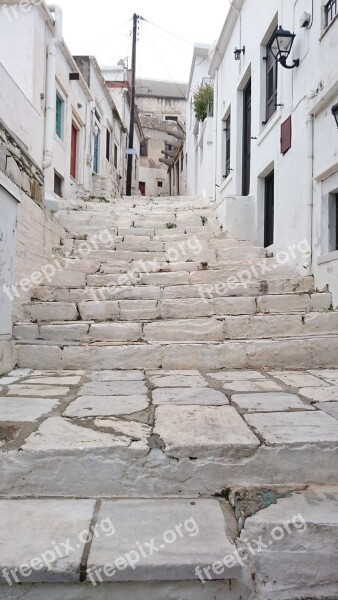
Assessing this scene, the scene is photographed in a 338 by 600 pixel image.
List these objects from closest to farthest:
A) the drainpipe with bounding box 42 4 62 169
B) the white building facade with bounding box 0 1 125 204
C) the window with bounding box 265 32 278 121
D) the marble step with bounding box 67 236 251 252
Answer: the marble step with bounding box 67 236 251 252 → the window with bounding box 265 32 278 121 → the white building facade with bounding box 0 1 125 204 → the drainpipe with bounding box 42 4 62 169

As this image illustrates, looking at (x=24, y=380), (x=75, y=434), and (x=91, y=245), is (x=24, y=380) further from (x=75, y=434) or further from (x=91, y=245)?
(x=91, y=245)

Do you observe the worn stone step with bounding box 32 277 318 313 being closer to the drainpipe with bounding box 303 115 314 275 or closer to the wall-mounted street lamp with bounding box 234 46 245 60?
the drainpipe with bounding box 303 115 314 275

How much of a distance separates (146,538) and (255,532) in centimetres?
35

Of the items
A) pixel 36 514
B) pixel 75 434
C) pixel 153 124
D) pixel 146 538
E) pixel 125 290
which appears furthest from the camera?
pixel 153 124

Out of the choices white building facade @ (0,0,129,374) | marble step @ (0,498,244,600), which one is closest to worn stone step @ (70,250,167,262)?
white building facade @ (0,0,129,374)

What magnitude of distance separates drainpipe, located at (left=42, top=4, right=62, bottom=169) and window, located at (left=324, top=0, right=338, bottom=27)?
19.2ft

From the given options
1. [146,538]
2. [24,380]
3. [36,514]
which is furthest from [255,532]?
[24,380]

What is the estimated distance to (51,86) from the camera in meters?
8.84

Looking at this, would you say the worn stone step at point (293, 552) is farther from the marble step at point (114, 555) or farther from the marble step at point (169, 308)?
the marble step at point (169, 308)

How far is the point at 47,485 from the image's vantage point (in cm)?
159

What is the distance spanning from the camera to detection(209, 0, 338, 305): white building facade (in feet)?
14.7

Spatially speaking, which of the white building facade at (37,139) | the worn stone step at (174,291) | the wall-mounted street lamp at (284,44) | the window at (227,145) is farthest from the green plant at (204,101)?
the worn stone step at (174,291)

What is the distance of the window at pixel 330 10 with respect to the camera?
173 inches
